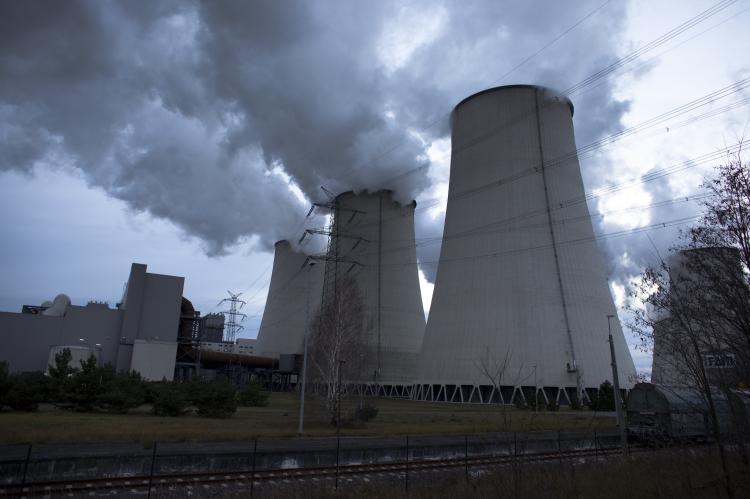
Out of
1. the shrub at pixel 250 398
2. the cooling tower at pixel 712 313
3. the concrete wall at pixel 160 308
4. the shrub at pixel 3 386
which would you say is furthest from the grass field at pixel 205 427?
the concrete wall at pixel 160 308

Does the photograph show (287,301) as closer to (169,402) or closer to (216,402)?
(216,402)

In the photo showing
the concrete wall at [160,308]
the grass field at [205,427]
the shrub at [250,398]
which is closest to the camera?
the grass field at [205,427]

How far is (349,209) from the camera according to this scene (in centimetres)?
4197

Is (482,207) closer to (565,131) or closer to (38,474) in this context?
(565,131)

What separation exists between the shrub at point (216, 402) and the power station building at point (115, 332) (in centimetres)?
1750

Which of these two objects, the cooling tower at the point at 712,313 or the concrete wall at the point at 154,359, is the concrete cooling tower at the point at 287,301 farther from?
the cooling tower at the point at 712,313

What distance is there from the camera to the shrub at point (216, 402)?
20.8 m

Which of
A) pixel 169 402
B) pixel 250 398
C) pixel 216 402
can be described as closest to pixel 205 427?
pixel 216 402

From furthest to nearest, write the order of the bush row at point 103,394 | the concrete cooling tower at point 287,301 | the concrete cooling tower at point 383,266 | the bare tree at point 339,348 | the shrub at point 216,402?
the concrete cooling tower at point 287,301 → the concrete cooling tower at point 383,266 → the shrub at point 216,402 → the bush row at point 103,394 → the bare tree at point 339,348

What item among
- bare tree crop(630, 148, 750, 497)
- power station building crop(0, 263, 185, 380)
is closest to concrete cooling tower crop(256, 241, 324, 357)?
power station building crop(0, 263, 185, 380)

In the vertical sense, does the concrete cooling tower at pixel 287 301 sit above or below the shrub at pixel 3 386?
above

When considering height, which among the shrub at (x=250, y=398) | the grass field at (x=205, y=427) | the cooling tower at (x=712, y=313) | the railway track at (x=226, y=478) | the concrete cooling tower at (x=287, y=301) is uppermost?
the concrete cooling tower at (x=287, y=301)

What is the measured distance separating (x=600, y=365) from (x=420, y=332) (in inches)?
688

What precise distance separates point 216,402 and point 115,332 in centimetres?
2151
